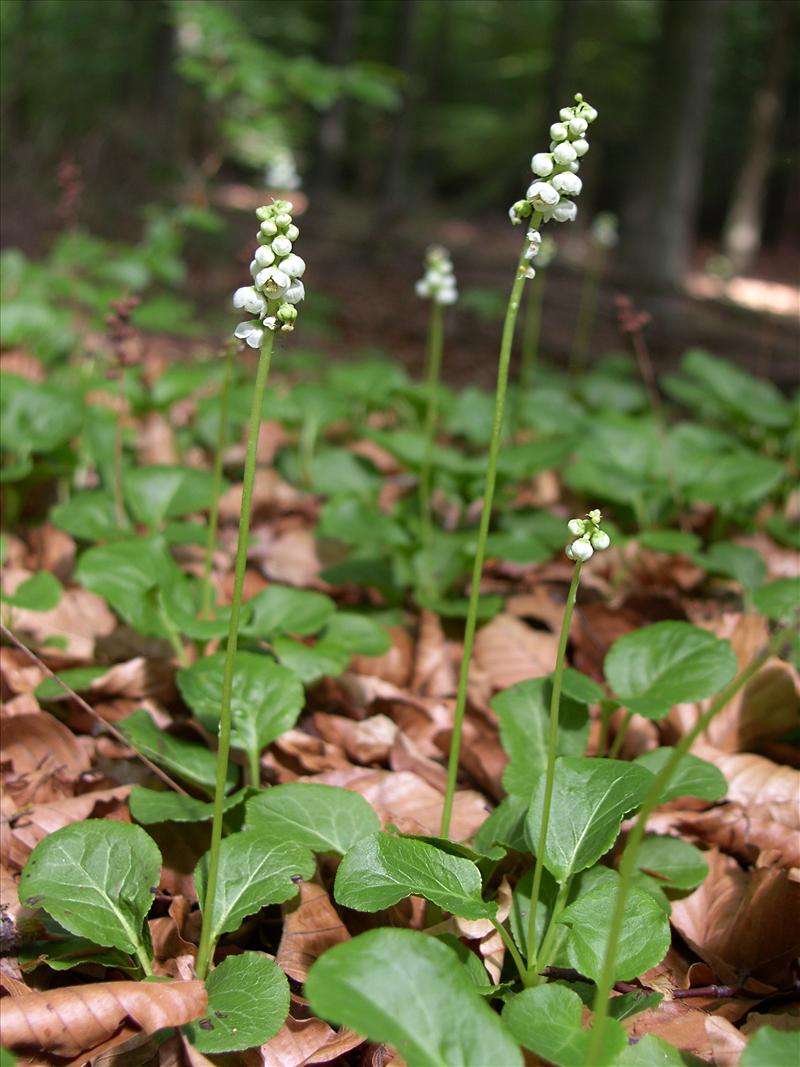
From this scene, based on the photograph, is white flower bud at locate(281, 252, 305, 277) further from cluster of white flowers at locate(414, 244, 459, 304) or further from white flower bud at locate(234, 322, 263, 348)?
cluster of white flowers at locate(414, 244, 459, 304)

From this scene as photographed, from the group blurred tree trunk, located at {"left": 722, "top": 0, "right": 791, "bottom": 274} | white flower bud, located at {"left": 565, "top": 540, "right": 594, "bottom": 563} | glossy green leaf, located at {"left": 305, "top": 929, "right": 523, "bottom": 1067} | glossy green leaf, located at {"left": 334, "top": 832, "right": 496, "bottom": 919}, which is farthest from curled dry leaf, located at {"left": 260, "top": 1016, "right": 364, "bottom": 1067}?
blurred tree trunk, located at {"left": 722, "top": 0, "right": 791, "bottom": 274}

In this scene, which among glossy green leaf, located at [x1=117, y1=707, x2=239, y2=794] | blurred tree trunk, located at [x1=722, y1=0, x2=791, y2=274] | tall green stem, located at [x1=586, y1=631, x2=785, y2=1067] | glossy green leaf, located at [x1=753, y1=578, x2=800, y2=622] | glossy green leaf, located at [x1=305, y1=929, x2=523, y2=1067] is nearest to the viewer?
tall green stem, located at [x1=586, y1=631, x2=785, y2=1067]

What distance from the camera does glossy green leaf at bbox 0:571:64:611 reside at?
5.95 ft

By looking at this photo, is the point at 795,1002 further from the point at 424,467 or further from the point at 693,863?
the point at 424,467

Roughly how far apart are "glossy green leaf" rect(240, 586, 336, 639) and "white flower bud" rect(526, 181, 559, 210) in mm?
961

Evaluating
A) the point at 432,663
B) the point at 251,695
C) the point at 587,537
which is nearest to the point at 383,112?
the point at 432,663

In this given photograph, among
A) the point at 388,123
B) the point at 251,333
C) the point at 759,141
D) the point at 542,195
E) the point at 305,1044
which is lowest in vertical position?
the point at 305,1044

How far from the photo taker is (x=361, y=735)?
6.03 ft

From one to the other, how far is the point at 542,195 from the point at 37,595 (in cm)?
129

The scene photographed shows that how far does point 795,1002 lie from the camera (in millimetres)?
1319

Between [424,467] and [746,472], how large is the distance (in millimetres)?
914

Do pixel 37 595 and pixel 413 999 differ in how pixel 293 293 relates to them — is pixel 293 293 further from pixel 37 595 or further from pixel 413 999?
pixel 37 595

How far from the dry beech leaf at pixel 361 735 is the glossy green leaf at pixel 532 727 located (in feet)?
0.97

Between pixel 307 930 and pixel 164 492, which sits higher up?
pixel 164 492
